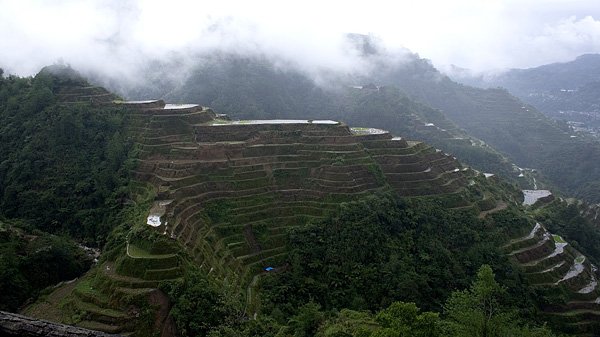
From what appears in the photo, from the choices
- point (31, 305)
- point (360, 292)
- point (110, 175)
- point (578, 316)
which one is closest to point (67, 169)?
point (110, 175)

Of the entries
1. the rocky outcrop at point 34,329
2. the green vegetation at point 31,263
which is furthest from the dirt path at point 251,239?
the rocky outcrop at point 34,329

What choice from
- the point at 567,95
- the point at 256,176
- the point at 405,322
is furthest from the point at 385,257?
the point at 567,95

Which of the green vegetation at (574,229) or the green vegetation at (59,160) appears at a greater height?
the green vegetation at (59,160)

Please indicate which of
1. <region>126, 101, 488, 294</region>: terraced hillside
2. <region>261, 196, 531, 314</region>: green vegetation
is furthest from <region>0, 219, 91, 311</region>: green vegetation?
<region>261, 196, 531, 314</region>: green vegetation

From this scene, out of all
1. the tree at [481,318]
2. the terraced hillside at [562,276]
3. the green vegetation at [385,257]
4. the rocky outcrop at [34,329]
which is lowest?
the terraced hillside at [562,276]

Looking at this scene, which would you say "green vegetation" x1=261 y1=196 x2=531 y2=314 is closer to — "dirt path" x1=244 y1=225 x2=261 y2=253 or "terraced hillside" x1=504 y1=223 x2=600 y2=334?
"terraced hillside" x1=504 y1=223 x2=600 y2=334

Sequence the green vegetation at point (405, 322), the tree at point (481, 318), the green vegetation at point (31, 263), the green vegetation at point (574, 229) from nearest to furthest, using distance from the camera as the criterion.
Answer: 1. the green vegetation at point (405, 322)
2. the tree at point (481, 318)
3. the green vegetation at point (31, 263)
4. the green vegetation at point (574, 229)

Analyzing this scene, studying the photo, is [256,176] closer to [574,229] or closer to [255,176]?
[255,176]

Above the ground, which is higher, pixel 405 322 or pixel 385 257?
pixel 405 322

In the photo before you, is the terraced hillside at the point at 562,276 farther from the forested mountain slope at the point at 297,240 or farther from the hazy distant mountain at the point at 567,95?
the hazy distant mountain at the point at 567,95

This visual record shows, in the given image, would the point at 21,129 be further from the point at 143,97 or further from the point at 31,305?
the point at 143,97
